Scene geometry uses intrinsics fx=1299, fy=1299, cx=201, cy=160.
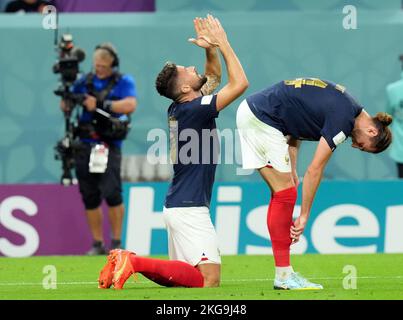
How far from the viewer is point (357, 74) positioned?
672 inches

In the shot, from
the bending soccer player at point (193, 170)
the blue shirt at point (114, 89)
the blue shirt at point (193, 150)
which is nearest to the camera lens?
the bending soccer player at point (193, 170)

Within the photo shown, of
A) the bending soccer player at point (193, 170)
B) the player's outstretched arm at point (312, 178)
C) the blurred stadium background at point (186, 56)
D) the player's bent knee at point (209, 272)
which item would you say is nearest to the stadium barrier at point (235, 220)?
the blurred stadium background at point (186, 56)

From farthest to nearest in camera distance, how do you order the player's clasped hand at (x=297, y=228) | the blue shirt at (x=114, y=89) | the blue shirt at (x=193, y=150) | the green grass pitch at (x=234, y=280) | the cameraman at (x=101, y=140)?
the blue shirt at (x=114, y=89) → the cameraman at (x=101, y=140) → the blue shirt at (x=193, y=150) → the player's clasped hand at (x=297, y=228) → the green grass pitch at (x=234, y=280)

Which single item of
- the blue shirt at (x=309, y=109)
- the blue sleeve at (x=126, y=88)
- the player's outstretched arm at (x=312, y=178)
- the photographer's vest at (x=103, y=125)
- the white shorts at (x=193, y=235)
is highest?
the blue sleeve at (x=126, y=88)

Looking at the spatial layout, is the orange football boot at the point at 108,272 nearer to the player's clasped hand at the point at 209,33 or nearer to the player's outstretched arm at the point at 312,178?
the player's outstretched arm at the point at 312,178

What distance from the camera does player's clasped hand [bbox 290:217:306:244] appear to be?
9156 millimetres

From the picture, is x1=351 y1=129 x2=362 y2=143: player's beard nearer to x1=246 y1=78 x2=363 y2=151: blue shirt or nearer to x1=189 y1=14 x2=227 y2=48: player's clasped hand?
x1=246 y1=78 x2=363 y2=151: blue shirt

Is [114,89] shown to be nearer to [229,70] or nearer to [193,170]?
[193,170]

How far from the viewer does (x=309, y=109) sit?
30.7 ft

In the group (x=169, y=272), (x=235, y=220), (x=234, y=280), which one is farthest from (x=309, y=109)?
(x=235, y=220)

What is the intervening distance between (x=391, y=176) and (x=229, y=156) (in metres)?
2.55

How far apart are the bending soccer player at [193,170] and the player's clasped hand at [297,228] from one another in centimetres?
60

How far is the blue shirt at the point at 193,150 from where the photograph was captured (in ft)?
30.9
